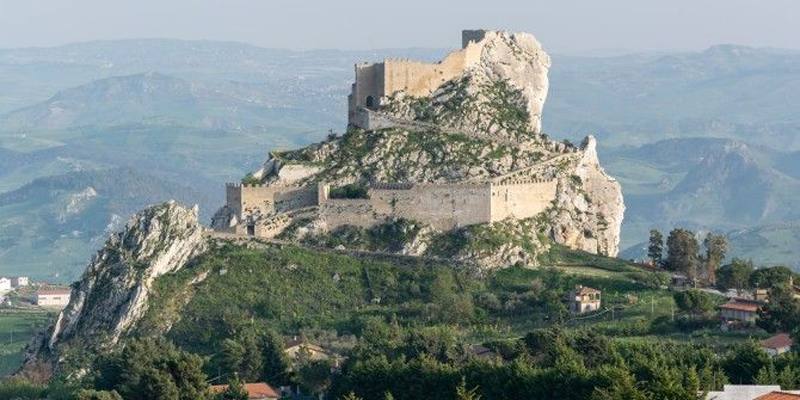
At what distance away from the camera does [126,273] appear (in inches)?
3733

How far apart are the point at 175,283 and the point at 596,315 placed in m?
19.6

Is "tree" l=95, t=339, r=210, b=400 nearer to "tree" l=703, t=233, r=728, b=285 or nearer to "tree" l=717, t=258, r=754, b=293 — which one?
"tree" l=717, t=258, r=754, b=293

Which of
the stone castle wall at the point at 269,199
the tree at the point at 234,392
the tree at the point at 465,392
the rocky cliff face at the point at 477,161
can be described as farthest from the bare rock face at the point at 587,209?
the tree at the point at 465,392

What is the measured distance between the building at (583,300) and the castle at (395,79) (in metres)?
19.2

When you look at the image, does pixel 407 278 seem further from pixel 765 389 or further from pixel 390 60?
pixel 765 389

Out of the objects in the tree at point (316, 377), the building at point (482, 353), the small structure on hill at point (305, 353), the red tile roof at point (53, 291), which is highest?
the building at point (482, 353)

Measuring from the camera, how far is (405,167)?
330 ft

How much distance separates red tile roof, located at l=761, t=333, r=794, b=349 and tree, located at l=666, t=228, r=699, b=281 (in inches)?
803

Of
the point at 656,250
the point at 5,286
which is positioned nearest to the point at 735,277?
the point at 656,250

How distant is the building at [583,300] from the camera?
90.4 m

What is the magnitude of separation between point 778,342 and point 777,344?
518 millimetres

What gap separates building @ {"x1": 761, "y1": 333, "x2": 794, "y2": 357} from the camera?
7531 cm

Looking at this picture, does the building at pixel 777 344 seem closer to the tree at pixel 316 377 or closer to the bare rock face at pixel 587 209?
the tree at pixel 316 377

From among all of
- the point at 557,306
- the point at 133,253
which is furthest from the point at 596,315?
the point at 133,253
